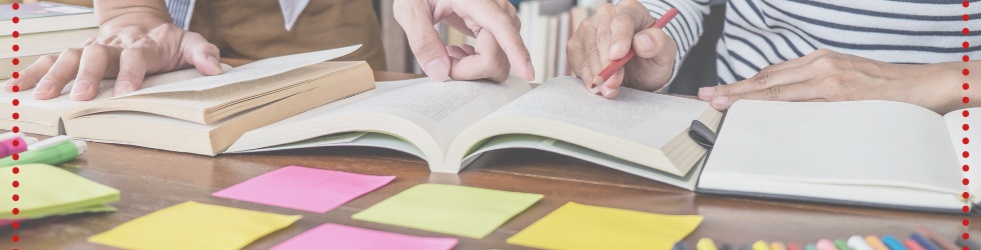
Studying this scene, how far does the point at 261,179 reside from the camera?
0.74 metres

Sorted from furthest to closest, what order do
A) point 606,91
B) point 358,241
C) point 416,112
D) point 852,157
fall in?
1. point 606,91
2. point 416,112
3. point 852,157
4. point 358,241

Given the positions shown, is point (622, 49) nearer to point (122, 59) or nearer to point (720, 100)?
point (720, 100)

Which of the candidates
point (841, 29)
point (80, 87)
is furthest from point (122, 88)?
point (841, 29)

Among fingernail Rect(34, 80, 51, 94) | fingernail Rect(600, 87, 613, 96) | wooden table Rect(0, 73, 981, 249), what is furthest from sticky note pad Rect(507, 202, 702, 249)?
fingernail Rect(34, 80, 51, 94)

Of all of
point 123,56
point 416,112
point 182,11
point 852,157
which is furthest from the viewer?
point 182,11

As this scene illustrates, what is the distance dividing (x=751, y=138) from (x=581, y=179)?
0.52 feet

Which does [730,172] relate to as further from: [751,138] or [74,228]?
[74,228]

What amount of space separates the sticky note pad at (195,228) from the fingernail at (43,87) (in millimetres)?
398

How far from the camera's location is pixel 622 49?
3.08 feet

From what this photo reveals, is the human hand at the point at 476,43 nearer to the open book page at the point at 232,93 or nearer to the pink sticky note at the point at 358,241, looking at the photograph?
the open book page at the point at 232,93

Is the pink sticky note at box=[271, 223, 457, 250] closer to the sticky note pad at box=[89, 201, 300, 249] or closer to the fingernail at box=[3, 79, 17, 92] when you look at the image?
the sticky note pad at box=[89, 201, 300, 249]

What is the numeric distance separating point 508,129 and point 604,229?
0.18 meters

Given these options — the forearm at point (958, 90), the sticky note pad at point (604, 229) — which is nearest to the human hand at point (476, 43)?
the sticky note pad at point (604, 229)

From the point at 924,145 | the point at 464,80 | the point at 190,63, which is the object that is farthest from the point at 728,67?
the point at 190,63
